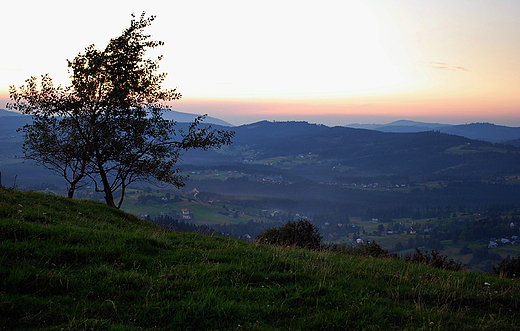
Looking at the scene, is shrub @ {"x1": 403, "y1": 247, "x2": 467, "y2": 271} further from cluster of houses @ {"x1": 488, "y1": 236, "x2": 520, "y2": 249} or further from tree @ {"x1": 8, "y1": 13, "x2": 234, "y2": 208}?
cluster of houses @ {"x1": 488, "y1": 236, "x2": 520, "y2": 249}

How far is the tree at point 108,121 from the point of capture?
48.7 ft

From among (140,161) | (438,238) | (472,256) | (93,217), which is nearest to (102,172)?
(140,161)

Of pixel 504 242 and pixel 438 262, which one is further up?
pixel 438 262

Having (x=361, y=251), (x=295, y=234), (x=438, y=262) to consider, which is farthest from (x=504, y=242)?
(x=438, y=262)

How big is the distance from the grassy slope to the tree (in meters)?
7.85

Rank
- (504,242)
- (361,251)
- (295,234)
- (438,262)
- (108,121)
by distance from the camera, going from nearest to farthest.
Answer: (438,262) → (361,251) → (108,121) → (295,234) → (504,242)

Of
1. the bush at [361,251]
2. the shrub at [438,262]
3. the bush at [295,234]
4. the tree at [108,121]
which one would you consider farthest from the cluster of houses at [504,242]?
the tree at [108,121]

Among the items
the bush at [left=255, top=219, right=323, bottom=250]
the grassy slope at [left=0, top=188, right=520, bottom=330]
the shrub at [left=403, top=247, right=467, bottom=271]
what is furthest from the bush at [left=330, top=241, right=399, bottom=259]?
Answer: the bush at [left=255, top=219, right=323, bottom=250]

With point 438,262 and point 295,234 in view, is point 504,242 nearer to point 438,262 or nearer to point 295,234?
point 295,234

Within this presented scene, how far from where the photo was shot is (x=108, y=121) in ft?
51.9

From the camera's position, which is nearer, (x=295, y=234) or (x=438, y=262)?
(x=438, y=262)

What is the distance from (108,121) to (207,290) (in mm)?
13516

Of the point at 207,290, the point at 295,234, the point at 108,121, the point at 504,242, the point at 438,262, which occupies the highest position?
the point at 108,121

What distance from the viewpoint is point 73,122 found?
14688 mm
